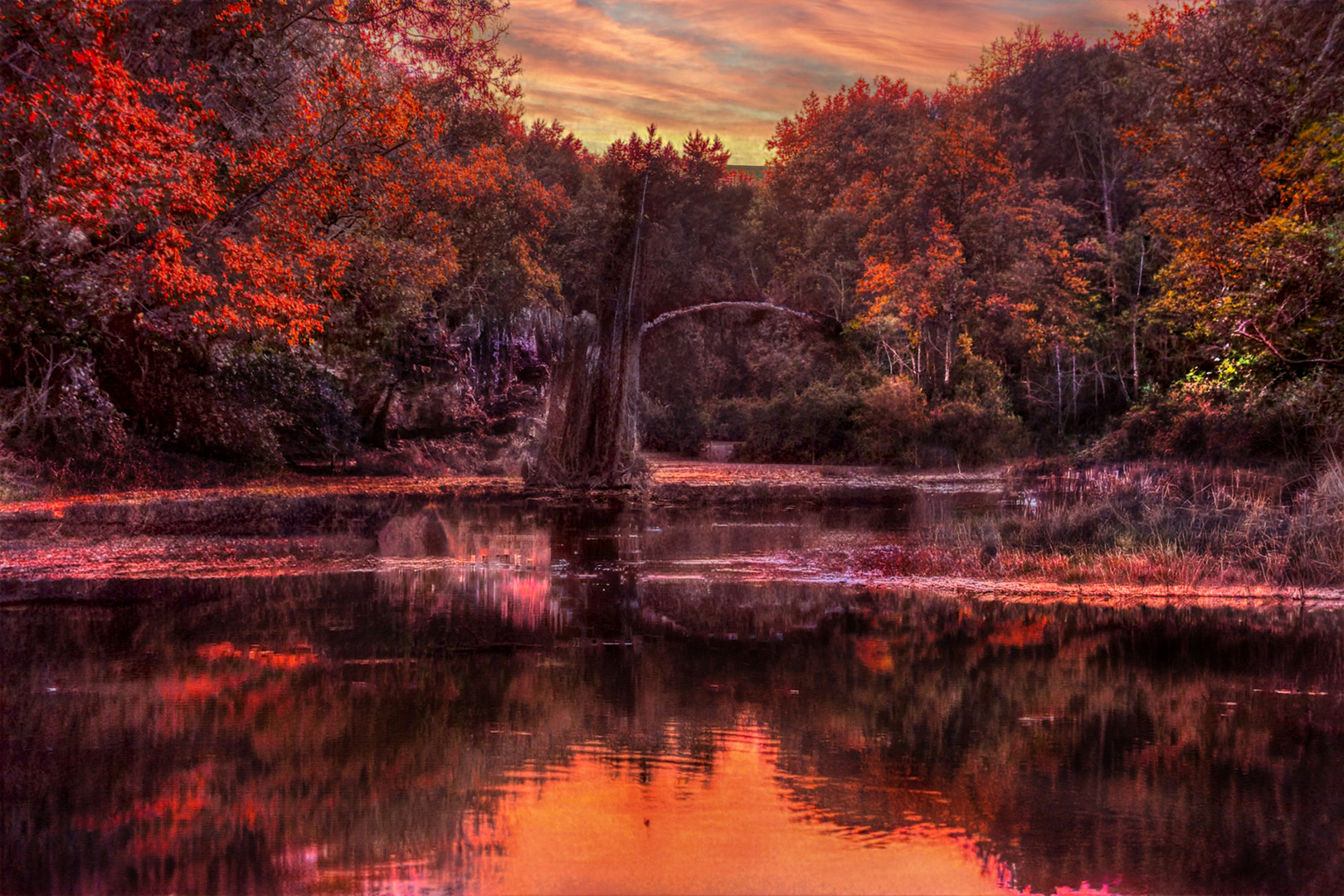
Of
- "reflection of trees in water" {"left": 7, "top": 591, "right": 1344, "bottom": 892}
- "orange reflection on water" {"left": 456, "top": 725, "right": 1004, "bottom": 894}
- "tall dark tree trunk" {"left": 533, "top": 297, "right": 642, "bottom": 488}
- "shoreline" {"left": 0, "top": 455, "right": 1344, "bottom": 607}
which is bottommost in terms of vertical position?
"orange reflection on water" {"left": 456, "top": 725, "right": 1004, "bottom": 894}

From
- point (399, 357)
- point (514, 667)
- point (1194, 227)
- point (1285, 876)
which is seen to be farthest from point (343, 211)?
point (1285, 876)

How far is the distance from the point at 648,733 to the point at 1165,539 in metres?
8.90

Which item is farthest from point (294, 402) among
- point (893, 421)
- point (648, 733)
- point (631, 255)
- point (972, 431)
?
point (972, 431)

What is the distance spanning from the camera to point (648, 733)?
6020 mm

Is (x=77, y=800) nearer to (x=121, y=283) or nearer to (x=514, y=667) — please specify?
(x=514, y=667)

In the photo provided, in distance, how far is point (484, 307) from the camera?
28109mm

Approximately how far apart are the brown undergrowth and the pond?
126 centimetres

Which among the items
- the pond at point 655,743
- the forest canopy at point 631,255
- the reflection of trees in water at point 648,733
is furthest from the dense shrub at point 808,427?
the reflection of trees in water at point 648,733

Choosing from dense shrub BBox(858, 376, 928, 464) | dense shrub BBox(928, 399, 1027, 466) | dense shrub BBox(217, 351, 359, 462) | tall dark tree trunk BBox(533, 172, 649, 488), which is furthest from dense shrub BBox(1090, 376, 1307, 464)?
dense shrub BBox(217, 351, 359, 462)

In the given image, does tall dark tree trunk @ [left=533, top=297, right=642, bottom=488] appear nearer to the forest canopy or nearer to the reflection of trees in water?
the forest canopy

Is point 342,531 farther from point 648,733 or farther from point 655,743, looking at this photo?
point 655,743

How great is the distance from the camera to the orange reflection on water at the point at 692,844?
4133mm

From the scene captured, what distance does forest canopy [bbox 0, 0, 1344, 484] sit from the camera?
14336 mm

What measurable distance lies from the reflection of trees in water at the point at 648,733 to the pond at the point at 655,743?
0.08ft
